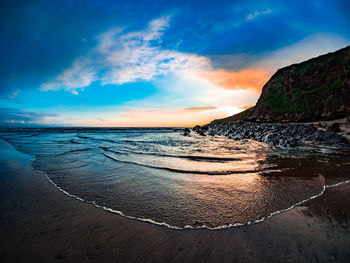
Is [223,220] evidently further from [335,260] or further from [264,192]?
[264,192]

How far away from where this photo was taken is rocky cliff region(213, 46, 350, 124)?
18.6 meters

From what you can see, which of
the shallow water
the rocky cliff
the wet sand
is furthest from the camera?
the rocky cliff

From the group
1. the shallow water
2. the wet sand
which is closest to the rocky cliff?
the shallow water

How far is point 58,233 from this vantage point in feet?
6.35

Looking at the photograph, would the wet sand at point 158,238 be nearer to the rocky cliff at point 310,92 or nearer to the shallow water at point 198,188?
the shallow water at point 198,188

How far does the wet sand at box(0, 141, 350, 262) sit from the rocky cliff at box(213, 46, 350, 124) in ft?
74.4

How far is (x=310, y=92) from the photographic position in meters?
21.9

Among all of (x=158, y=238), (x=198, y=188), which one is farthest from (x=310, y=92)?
(x=158, y=238)

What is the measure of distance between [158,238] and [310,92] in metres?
28.6

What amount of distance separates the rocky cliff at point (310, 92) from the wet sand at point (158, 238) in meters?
22.7

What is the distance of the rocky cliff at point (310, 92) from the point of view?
61.0ft

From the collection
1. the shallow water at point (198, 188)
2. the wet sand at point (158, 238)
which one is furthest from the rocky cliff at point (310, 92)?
the wet sand at point (158, 238)

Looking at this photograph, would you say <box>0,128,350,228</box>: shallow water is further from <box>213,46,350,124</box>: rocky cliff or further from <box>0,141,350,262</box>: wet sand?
<box>213,46,350,124</box>: rocky cliff

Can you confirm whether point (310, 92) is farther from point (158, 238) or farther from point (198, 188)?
point (158, 238)
